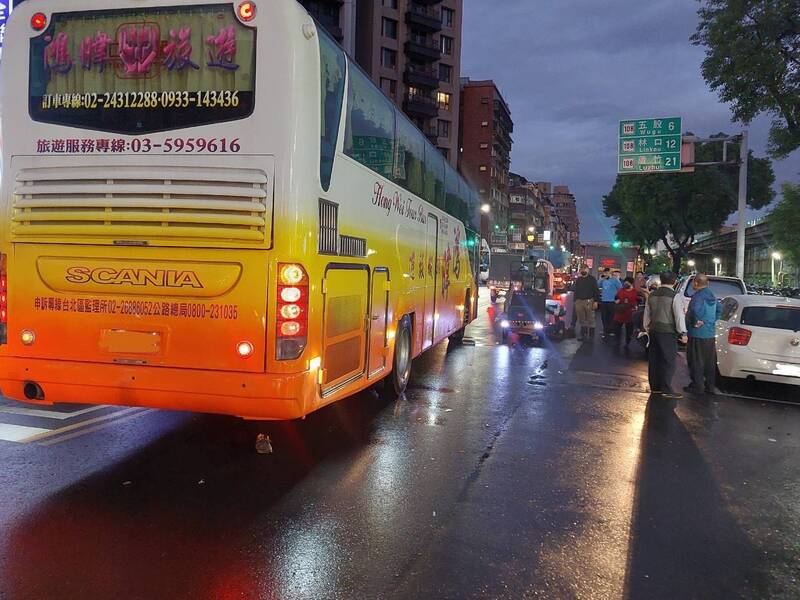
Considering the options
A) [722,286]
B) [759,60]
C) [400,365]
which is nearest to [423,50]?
[759,60]

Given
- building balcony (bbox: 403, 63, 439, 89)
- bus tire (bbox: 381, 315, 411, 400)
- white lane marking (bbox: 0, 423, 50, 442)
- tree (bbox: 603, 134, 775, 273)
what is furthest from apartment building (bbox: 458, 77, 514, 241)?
white lane marking (bbox: 0, 423, 50, 442)

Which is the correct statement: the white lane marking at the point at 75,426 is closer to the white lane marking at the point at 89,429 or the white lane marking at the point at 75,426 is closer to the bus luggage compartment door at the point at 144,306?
the white lane marking at the point at 89,429

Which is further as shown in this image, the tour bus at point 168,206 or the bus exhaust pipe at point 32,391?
the bus exhaust pipe at point 32,391

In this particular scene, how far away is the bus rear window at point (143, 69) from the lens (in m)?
4.85

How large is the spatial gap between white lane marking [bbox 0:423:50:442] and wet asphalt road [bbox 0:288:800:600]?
0.21 m

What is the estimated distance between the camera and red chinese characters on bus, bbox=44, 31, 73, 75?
5090mm

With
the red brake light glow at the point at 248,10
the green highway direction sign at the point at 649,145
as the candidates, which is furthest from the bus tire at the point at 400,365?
the green highway direction sign at the point at 649,145

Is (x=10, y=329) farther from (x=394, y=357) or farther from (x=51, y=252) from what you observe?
(x=394, y=357)

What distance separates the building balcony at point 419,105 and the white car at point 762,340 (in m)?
60.2

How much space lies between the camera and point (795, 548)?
4.17m

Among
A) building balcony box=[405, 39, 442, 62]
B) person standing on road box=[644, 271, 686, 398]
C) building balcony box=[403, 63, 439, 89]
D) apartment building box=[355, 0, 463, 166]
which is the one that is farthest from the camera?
building balcony box=[403, 63, 439, 89]

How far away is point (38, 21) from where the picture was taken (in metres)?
5.13

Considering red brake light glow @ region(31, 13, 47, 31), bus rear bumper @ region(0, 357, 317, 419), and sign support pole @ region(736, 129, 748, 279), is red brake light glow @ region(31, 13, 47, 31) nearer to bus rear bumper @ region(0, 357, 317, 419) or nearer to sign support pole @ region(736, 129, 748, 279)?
bus rear bumper @ region(0, 357, 317, 419)

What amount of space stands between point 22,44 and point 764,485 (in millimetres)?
7322
